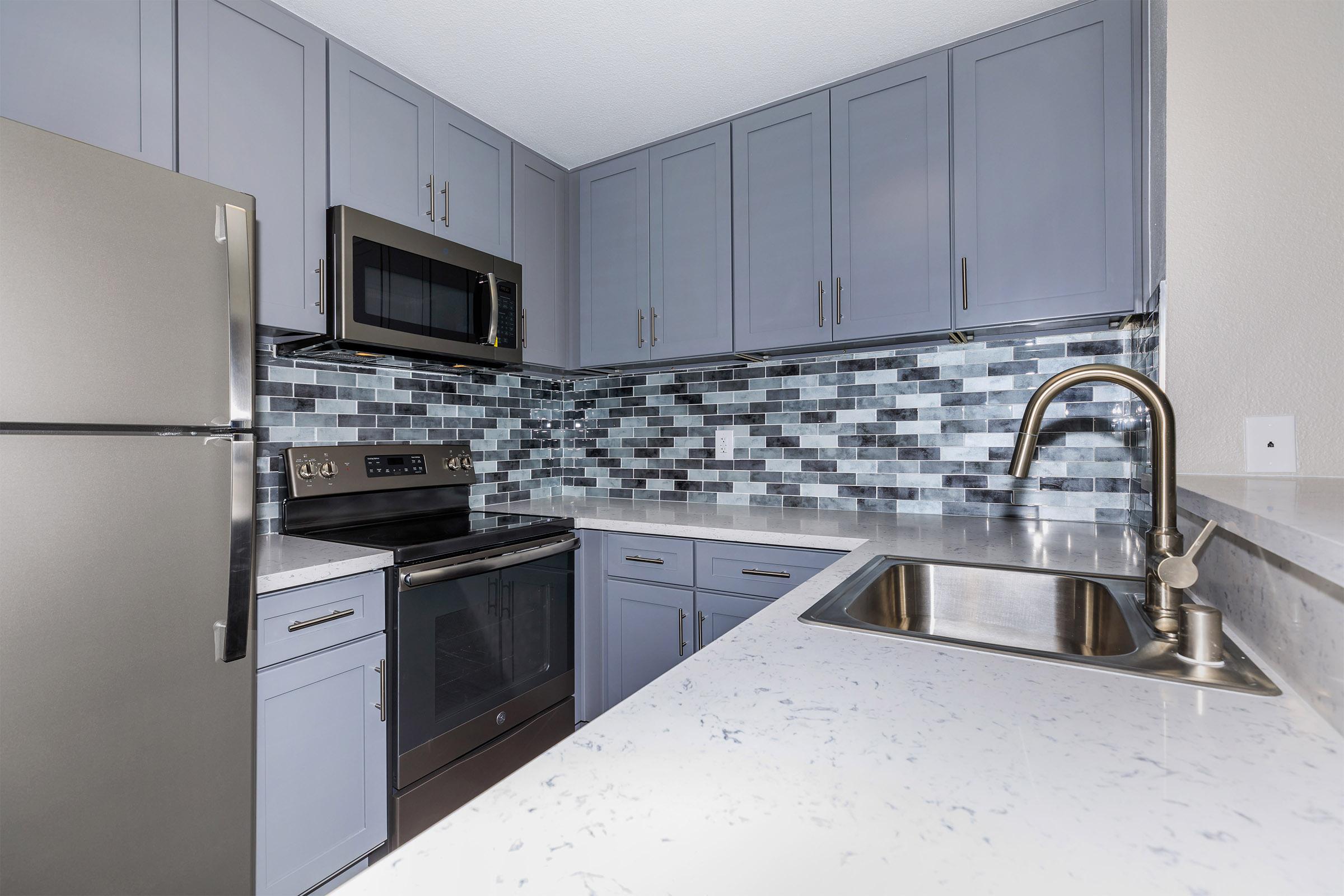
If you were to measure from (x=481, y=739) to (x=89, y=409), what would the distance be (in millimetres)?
1345

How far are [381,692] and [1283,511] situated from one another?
1876mm

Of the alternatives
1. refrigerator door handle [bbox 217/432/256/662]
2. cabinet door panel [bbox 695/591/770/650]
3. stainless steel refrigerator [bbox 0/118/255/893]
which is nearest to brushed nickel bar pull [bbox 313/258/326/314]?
stainless steel refrigerator [bbox 0/118/255/893]

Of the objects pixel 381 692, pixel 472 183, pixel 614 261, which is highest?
pixel 472 183

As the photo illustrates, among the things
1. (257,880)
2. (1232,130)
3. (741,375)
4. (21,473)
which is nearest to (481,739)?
(257,880)

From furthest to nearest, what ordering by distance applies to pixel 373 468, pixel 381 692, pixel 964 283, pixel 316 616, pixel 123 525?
pixel 373 468 → pixel 964 283 → pixel 381 692 → pixel 316 616 → pixel 123 525

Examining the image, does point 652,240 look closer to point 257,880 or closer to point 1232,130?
point 1232,130

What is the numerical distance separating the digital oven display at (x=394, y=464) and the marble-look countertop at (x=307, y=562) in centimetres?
42

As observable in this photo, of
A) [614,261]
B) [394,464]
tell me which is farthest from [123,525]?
[614,261]

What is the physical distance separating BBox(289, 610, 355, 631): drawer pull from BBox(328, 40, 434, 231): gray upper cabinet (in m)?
1.22

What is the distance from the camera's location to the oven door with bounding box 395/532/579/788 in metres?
1.71

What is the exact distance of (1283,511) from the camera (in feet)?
2.48

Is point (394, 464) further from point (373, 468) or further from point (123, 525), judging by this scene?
point (123, 525)

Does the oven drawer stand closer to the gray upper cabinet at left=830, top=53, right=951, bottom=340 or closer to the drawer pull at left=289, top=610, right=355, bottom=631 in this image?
the drawer pull at left=289, top=610, right=355, bottom=631

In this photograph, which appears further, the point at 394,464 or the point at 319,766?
the point at 394,464
